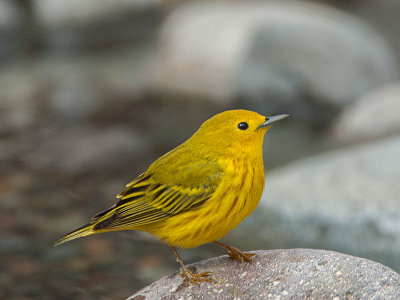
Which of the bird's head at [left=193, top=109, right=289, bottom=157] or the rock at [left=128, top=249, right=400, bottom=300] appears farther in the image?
the bird's head at [left=193, top=109, right=289, bottom=157]

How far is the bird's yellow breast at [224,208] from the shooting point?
13.5 feet

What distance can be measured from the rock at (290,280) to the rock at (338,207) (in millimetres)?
2028

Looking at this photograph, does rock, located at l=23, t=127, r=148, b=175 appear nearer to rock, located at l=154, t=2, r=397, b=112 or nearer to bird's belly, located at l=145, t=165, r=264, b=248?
rock, located at l=154, t=2, r=397, b=112

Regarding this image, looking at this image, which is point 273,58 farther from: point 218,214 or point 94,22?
point 218,214

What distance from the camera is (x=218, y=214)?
4.12m

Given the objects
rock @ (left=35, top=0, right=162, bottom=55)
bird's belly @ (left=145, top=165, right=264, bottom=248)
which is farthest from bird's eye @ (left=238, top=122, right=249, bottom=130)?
rock @ (left=35, top=0, right=162, bottom=55)

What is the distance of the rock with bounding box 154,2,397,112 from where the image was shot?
9.49 m

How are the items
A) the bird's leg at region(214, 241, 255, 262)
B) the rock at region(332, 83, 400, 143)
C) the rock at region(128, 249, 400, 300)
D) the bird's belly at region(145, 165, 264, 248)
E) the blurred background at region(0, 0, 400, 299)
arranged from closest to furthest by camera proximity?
the rock at region(128, 249, 400, 300)
the bird's belly at region(145, 165, 264, 248)
the bird's leg at region(214, 241, 255, 262)
the blurred background at region(0, 0, 400, 299)
the rock at region(332, 83, 400, 143)

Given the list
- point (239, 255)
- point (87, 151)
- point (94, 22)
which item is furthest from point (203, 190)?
point (94, 22)

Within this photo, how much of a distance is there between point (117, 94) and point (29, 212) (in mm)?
3874

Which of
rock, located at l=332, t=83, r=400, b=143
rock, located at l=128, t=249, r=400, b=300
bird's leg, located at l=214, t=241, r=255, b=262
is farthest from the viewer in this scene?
rock, located at l=332, t=83, r=400, b=143

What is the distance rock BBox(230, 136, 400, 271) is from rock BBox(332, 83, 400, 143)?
45.4 inches

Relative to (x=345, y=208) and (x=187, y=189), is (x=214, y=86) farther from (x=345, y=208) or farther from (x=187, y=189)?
(x=187, y=189)

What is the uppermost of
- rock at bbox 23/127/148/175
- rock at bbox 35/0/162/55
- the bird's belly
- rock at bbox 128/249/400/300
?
rock at bbox 35/0/162/55
